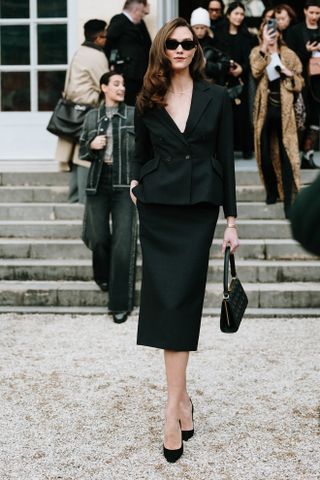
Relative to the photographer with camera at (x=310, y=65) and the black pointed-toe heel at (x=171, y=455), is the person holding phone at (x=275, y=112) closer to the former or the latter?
the photographer with camera at (x=310, y=65)

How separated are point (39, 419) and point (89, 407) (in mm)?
299

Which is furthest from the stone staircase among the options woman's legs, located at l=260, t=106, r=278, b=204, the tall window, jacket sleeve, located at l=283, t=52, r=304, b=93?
the tall window

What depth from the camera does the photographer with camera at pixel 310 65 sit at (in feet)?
30.1

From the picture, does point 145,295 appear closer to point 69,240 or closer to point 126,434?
point 126,434

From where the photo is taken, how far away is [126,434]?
4434 mm

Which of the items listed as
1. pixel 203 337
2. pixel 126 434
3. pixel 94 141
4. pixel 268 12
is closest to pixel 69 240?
pixel 94 141

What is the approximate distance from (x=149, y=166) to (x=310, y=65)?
536 centimetres

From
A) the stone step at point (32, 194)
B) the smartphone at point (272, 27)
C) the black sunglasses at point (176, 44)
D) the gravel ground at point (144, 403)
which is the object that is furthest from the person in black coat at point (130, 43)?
the black sunglasses at point (176, 44)

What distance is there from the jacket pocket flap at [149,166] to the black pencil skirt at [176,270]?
157mm

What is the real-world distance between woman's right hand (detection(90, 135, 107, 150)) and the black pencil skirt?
2.66 meters

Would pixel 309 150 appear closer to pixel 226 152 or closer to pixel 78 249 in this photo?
pixel 78 249

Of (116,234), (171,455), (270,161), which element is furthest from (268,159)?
(171,455)

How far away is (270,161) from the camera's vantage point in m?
8.41

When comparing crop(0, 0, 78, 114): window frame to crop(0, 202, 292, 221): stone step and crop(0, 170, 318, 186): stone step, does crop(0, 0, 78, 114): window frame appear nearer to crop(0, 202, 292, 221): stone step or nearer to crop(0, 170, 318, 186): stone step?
crop(0, 170, 318, 186): stone step
